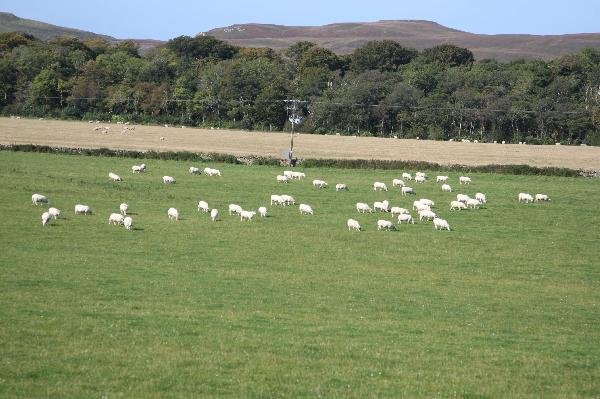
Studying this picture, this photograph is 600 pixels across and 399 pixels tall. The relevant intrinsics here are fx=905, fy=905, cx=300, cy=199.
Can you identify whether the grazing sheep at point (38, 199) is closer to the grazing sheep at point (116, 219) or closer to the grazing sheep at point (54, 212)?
the grazing sheep at point (54, 212)

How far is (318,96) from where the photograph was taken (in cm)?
12600

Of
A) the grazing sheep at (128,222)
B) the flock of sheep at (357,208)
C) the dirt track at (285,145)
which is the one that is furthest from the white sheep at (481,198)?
the dirt track at (285,145)

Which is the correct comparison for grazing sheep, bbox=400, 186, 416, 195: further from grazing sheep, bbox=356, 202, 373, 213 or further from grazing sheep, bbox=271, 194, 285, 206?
grazing sheep, bbox=271, 194, 285, 206

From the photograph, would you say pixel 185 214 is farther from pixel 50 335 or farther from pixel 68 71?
pixel 68 71

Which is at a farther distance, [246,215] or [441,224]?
[246,215]

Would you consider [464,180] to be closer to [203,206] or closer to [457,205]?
[457,205]

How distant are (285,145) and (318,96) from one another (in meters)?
37.1

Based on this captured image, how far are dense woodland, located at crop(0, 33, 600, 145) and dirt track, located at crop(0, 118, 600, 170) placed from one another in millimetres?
12383

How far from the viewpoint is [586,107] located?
11725 cm

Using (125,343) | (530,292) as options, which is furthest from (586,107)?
(125,343)

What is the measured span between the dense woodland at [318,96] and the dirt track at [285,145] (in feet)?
40.6

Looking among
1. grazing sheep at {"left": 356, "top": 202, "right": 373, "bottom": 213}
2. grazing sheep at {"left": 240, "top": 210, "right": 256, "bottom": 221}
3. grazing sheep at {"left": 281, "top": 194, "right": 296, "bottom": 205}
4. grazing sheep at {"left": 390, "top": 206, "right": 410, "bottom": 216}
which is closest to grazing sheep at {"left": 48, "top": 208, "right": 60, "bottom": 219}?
grazing sheep at {"left": 240, "top": 210, "right": 256, "bottom": 221}

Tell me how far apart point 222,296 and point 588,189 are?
41678 millimetres

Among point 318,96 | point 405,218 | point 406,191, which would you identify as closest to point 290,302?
point 405,218
